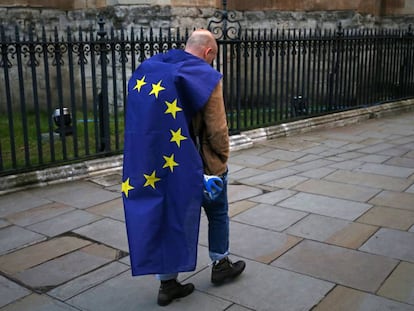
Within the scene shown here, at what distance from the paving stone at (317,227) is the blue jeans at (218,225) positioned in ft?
3.81

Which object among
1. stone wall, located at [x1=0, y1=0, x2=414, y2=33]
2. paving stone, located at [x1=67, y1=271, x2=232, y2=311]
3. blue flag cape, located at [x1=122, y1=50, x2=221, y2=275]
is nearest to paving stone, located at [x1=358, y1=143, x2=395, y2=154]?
stone wall, located at [x1=0, y1=0, x2=414, y2=33]

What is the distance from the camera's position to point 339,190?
5602 mm

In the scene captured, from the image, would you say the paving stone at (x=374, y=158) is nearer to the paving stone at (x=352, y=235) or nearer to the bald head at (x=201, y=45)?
the paving stone at (x=352, y=235)

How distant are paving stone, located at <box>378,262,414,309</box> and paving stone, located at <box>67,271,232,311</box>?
41.5 inches

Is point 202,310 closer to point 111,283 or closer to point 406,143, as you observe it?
point 111,283

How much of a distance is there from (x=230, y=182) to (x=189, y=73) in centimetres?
324

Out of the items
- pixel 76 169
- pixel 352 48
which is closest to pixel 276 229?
pixel 76 169

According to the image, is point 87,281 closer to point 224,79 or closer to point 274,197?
point 274,197

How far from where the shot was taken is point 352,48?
10.0m

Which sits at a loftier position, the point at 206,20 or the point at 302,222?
the point at 206,20

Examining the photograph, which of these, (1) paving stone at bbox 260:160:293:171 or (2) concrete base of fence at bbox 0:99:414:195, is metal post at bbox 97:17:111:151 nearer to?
(2) concrete base of fence at bbox 0:99:414:195

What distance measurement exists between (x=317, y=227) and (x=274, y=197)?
947 millimetres

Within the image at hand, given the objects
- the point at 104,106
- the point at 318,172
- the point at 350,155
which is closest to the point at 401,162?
the point at 350,155

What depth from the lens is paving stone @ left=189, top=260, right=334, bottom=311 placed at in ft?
10.5
